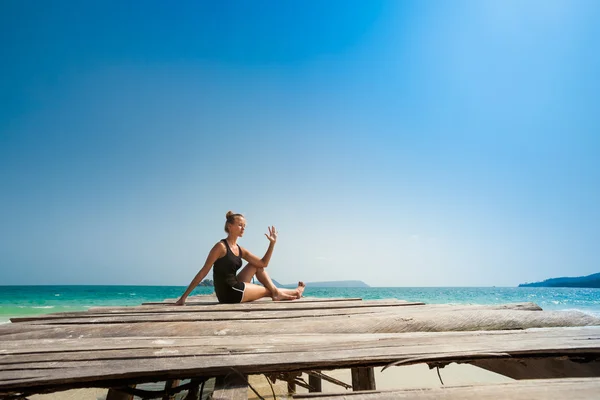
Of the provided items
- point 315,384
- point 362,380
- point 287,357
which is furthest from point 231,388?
point 315,384

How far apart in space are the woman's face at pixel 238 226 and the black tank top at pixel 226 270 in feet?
0.80

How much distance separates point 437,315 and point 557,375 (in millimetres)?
734

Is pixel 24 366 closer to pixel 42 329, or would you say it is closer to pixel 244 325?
pixel 42 329

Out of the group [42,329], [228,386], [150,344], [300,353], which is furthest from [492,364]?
[42,329]

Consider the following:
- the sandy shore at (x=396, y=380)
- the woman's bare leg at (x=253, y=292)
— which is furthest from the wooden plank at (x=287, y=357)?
the sandy shore at (x=396, y=380)

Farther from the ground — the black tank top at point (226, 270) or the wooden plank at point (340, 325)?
the black tank top at point (226, 270)

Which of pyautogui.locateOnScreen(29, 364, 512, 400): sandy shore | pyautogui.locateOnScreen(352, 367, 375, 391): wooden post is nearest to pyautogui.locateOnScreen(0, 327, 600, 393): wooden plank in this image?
pyautogui.locateOnScreen(352, 367, 375, 391): wooden post

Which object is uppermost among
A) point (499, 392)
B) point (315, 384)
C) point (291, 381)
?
point (499, 392)

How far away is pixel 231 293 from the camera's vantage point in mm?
4398

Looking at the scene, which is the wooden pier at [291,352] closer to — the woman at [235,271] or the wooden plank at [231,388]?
the wooden plank at [231,388]

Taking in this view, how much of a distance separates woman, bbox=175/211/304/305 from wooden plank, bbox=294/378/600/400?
342 centimetres

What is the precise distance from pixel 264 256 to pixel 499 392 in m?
4.16

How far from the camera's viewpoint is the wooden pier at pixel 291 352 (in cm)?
116

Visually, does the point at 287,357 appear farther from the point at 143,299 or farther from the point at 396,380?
the point at 143,299
